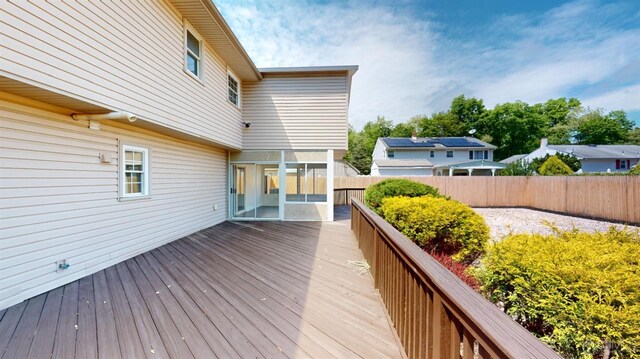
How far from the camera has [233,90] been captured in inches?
326

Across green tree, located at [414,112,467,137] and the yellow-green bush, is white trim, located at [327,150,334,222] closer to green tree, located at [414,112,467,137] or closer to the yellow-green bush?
the yellow-green bush

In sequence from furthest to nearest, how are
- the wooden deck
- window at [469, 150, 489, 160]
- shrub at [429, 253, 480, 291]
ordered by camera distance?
window at [469, 150, 489, 160] → shrub at [429, 253, 480, 291] → the wooden deck

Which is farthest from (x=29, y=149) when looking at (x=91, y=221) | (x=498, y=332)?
(x=498, y=332)

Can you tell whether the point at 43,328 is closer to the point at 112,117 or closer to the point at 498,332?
the point at 112,117

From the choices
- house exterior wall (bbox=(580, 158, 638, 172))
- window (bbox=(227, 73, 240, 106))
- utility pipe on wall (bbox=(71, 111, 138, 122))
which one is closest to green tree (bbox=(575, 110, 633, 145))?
house exterior wall (bbox=(580, 158, 638, 172))

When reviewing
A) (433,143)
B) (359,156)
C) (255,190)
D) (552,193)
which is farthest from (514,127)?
(255,190)

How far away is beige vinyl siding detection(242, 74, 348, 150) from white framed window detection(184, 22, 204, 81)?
2641 mm

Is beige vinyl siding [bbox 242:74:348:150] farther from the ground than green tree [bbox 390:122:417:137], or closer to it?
closer to it

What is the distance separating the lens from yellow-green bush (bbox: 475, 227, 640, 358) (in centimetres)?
157

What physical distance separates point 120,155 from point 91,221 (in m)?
1.22

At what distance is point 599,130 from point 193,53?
53.9m

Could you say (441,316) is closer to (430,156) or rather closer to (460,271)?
(460,271)

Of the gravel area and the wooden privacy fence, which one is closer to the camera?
the gravel area

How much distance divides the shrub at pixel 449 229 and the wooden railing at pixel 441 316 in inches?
91.9
